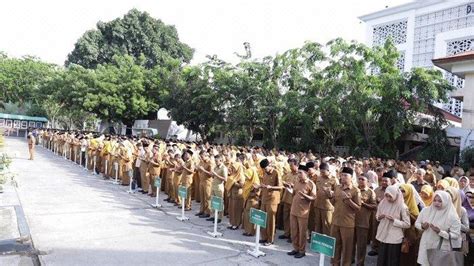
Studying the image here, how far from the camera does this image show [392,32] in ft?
97.6

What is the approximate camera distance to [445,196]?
5.23 m

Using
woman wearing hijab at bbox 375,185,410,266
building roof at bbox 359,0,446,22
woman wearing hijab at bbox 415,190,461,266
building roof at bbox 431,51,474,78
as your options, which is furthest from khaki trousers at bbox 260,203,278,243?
building roof at bbox 359,0,446,22

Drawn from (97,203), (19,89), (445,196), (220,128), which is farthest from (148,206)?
(19,89)

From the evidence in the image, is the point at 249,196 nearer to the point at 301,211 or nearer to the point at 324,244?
the point at 301,211

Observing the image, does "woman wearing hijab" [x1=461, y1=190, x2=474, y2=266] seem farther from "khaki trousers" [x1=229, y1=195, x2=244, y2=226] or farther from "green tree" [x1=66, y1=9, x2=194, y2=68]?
"green tree" [x1=66, y1=9, x2=194, y2=68]

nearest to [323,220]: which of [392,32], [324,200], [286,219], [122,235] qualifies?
[324,200]

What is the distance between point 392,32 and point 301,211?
26.2 meters

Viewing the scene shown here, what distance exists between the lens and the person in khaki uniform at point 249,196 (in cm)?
841

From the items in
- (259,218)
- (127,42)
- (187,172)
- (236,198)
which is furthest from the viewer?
(127,42)

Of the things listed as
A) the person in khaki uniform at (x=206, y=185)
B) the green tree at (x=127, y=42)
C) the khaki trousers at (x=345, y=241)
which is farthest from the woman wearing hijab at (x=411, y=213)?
the green tree at (x=127, y=42)

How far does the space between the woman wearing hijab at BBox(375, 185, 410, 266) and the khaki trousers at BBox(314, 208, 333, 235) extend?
4.41 feet

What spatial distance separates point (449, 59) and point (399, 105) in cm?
278

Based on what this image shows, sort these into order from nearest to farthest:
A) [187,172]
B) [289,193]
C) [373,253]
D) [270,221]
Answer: [373,253]
[270,221]
[289,193]
[187,172]

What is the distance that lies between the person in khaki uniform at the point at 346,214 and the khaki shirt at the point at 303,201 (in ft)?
2.51
